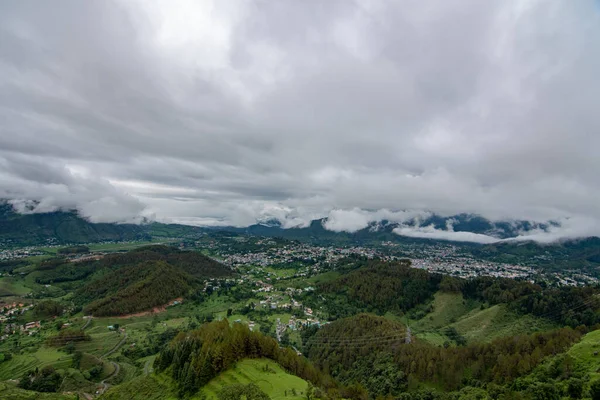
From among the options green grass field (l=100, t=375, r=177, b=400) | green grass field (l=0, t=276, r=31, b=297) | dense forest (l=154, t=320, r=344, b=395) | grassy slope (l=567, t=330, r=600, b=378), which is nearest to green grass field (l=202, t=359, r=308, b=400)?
dense forest (l=154, t=320, r=344, b=395)

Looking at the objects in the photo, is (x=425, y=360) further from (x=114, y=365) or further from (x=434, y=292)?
(x=434, y=292)

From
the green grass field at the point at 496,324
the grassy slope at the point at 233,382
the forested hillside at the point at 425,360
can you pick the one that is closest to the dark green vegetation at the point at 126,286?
the grassy slope at the point at 233,382

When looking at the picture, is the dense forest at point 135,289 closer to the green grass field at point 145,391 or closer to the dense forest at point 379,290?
the green grass field at point 145,391

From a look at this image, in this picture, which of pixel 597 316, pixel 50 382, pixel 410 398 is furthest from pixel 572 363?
pixel 50 382

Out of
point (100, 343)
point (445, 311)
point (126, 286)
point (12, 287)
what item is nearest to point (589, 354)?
point (445, 311)

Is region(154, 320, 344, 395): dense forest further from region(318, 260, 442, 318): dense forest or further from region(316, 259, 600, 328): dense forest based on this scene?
region(316, 259, 600, 328): dense forest

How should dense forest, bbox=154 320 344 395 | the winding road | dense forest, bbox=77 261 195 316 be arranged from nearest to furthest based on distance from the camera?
dense forest, bbox=154 320 344 395 → the winding road → dense forest, bbox=77 261 195 316

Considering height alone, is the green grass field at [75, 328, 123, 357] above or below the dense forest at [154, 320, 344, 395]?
below
